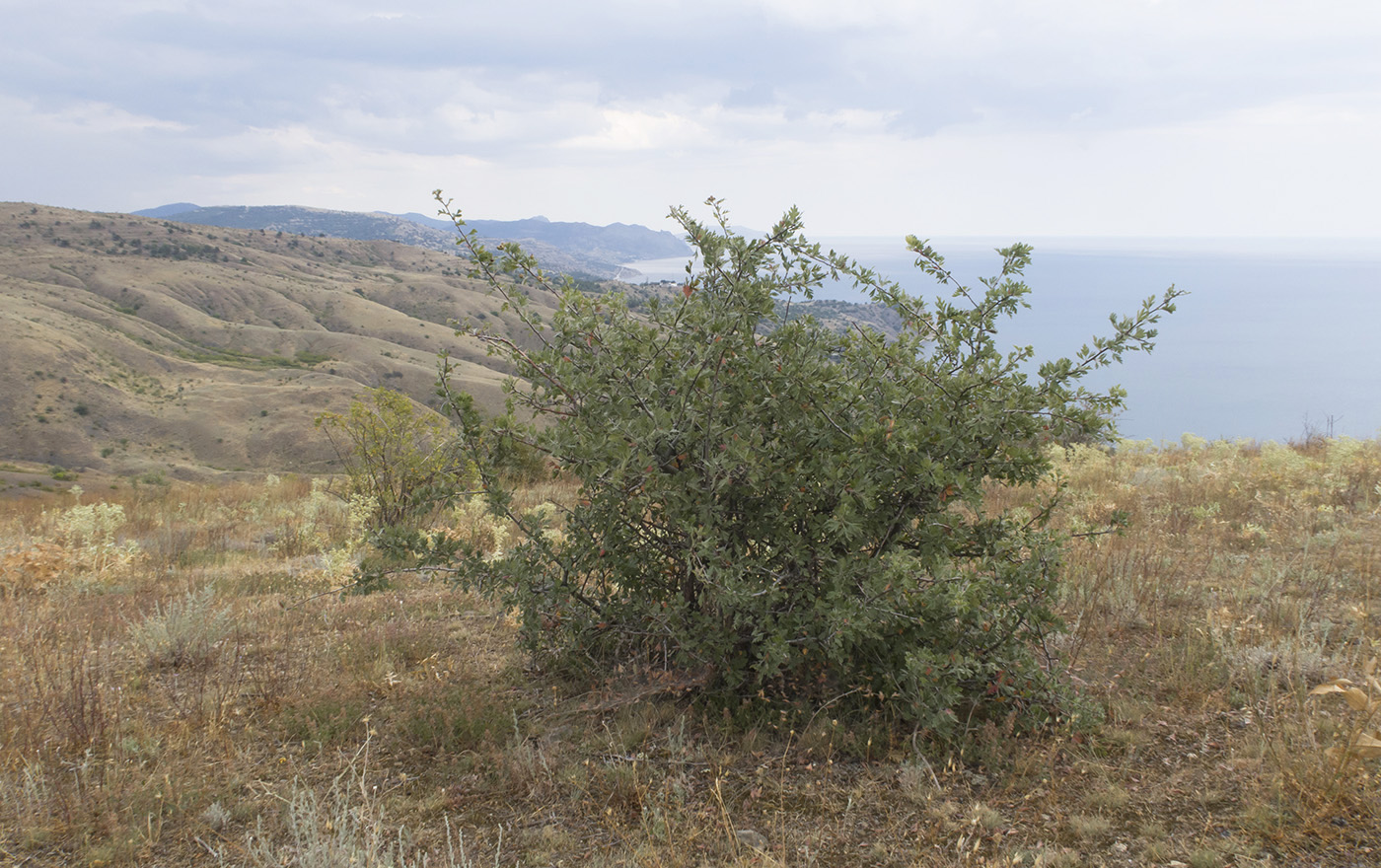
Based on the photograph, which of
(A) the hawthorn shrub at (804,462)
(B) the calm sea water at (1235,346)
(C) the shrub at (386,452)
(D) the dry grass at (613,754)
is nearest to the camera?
(D) the dry grass at (613,754)

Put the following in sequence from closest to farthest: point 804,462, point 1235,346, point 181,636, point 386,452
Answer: point 804,462 < point 181,636 < point 386,452 < point 1235,346

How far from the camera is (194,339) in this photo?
8506cm

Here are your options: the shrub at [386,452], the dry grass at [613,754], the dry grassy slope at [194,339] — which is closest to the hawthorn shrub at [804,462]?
the dry grass at [613,754]

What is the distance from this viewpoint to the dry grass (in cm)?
257

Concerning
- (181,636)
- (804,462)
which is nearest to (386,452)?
(181,636)

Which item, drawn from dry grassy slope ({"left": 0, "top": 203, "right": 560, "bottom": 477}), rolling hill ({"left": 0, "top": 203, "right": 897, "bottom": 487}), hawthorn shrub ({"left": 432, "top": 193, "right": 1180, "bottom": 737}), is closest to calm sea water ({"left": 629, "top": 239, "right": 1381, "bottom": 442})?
hawthorn shrub ({"left": 432, "top": 193, "right": 1180, "bottom": 737})

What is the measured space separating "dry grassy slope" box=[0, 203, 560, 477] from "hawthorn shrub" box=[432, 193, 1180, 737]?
1069 inches

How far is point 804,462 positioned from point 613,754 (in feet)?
4.96

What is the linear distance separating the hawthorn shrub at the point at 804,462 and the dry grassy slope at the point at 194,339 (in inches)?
1069

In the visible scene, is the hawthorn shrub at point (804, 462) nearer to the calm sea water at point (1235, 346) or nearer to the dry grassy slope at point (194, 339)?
the calm sea water at point (1235, 346)

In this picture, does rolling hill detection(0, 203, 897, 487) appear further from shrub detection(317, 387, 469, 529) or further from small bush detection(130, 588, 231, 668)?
small bush detection(130, 588, 231, 668)

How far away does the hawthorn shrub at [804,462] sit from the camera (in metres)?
2.92

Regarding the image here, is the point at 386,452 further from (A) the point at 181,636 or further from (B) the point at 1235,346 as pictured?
(B) the point at 1235,346

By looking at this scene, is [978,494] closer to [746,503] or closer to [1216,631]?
[746,503]
